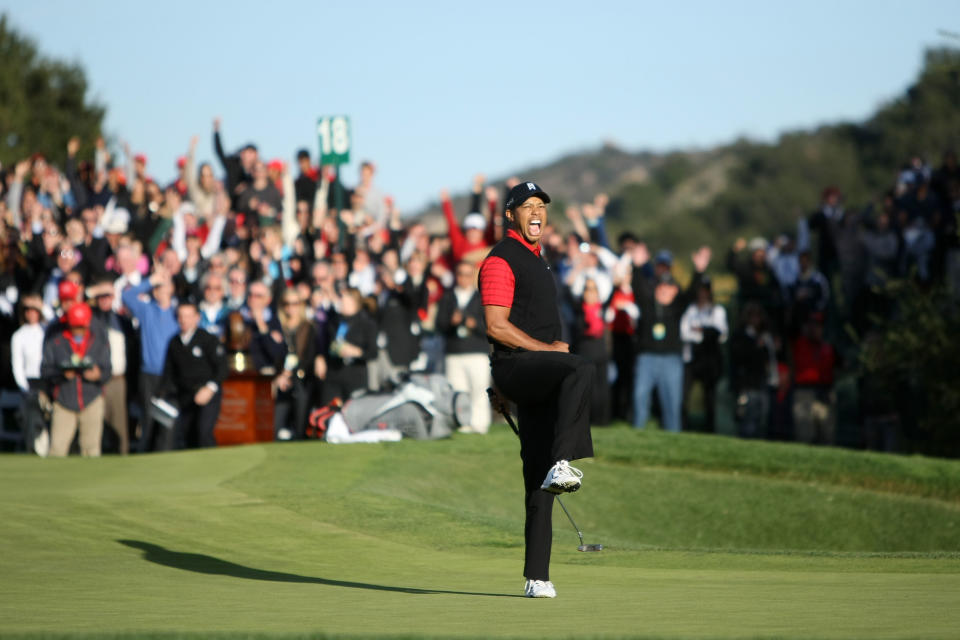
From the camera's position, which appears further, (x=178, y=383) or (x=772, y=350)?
(x=772, y=350)

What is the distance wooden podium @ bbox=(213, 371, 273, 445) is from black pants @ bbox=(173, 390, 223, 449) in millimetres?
314

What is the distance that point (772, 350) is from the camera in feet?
71.0

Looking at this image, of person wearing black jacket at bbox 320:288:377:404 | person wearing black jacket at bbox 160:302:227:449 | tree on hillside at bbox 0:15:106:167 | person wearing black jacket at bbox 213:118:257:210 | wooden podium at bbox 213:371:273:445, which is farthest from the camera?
tree on hillside at bbox 0:15:106:167

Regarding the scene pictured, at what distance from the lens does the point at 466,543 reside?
11.9m

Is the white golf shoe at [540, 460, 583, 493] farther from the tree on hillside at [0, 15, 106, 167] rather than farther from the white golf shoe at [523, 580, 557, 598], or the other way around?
the tree on hillside at [0, 15, 106, 167]

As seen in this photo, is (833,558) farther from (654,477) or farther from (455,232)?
(455,232)

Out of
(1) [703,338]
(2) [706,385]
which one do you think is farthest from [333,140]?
(2) [706,385]

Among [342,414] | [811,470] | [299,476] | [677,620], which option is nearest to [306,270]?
[342,414]

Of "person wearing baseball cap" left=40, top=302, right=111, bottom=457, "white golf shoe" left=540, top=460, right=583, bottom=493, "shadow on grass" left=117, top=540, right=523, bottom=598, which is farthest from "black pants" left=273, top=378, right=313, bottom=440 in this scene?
"white golf shoe" left=540, top=460, right=583, bottom=493

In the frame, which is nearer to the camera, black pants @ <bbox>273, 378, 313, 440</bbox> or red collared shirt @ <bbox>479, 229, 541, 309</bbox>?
red collared shirt @ <bbox>479, 229, 541, 309</bbox>

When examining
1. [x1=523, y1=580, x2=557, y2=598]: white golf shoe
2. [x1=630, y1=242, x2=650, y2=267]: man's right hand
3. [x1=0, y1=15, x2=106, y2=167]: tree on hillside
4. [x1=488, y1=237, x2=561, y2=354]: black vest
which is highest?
[x1=0, y1=15, x2=106, y2=167]: tree on hillside

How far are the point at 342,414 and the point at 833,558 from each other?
303 inches

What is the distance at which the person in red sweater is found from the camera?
21.2m

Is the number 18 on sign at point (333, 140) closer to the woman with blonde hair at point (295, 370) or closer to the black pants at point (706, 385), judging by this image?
the woman with blonde hair at point (295, 370)
